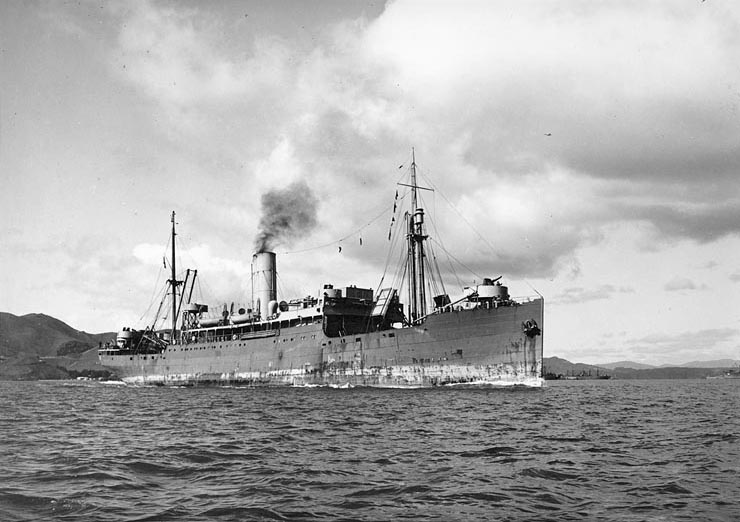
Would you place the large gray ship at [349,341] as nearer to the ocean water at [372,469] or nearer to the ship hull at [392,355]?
the ship hull at [392,355]

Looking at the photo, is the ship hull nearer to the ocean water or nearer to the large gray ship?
the large gray ship

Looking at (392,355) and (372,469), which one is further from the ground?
(392,355)

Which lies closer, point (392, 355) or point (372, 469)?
point (372, 469)

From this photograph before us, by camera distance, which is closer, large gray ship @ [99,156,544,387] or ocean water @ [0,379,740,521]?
ocean water @ [0,379,740,521]

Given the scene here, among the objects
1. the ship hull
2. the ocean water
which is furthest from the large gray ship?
the ocean water

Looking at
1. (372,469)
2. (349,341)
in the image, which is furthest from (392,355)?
(372,469)

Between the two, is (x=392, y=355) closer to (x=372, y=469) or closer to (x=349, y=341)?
(x=349, y=341)
